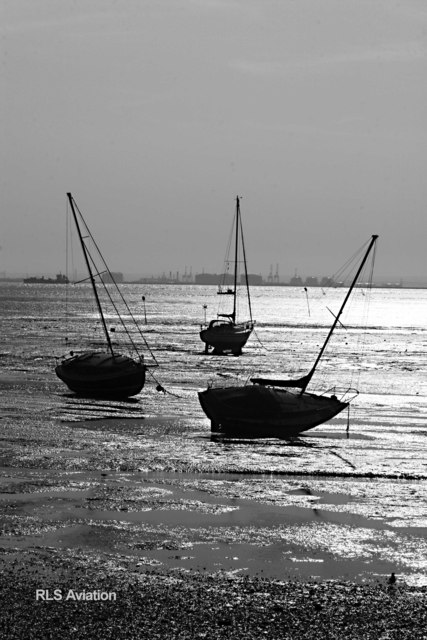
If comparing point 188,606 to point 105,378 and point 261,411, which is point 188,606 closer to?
point 261,411

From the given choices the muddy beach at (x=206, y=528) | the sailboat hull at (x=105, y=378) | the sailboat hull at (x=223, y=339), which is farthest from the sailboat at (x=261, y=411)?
the sailboat hull at (x=223, y=339)

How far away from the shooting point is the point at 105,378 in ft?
192

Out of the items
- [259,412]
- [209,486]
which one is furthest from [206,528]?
[259,412]

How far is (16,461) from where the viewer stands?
1377 inches

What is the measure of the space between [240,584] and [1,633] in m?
5.94

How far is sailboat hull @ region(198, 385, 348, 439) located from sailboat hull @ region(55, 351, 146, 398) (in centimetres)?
1454

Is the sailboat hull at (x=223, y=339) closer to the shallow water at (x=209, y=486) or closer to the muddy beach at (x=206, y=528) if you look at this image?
the shallow water at (x=209, y=486)

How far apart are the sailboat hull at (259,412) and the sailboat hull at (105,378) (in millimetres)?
14542

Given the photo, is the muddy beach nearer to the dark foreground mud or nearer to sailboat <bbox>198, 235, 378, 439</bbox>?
the dark foreground mud

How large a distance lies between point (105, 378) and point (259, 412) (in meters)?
17.9

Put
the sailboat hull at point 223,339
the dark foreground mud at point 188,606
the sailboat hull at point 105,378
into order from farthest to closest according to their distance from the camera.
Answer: the sailboat hull at point 223,339 < the sailboat hull at point 105,378 < the dark foreground mud at point 188,606

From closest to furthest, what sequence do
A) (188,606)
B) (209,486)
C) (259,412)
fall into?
(188,606)
(209,486)
(259,412)

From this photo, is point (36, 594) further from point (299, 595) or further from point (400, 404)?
point (400, 404)

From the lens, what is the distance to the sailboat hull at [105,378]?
58.6 meters
